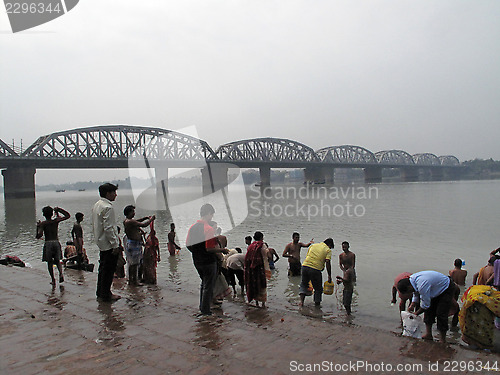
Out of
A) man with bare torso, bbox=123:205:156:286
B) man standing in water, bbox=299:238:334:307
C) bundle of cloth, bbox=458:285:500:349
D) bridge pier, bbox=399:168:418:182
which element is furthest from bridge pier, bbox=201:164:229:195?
bundle of cloth, bbox=458:285:500:349

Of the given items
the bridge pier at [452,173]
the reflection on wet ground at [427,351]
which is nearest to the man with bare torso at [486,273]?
the reflection on wet ground at [427,351]

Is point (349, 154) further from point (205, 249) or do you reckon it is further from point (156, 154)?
point (205, 249)

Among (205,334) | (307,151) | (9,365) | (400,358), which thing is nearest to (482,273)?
(400,358)

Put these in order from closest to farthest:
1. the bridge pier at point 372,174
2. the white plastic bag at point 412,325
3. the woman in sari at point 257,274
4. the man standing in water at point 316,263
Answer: the white plastic bag at point 412,325
the woman in sari at point 257,274
the man standing in water at point 316,263
the bridge pier at point 372,174

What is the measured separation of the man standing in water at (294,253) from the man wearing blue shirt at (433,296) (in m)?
4.94

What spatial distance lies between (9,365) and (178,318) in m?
2.15

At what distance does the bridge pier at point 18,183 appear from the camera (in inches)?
2987

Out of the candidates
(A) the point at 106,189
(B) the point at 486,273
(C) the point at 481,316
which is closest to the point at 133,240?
(A) the point at 106,189

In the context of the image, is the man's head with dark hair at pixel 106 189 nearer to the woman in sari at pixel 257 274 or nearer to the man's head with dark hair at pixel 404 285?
the woman in sari at pixel 257 274

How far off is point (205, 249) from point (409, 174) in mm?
171562

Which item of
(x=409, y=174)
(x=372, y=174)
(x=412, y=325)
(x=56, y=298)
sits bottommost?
(x=412, y=325)

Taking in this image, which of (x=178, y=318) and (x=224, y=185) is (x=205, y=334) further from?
(x=224, y=185)

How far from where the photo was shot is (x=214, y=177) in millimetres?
102812

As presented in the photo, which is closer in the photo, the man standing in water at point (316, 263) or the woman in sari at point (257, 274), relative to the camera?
the woman in sari at point (257, 274)
